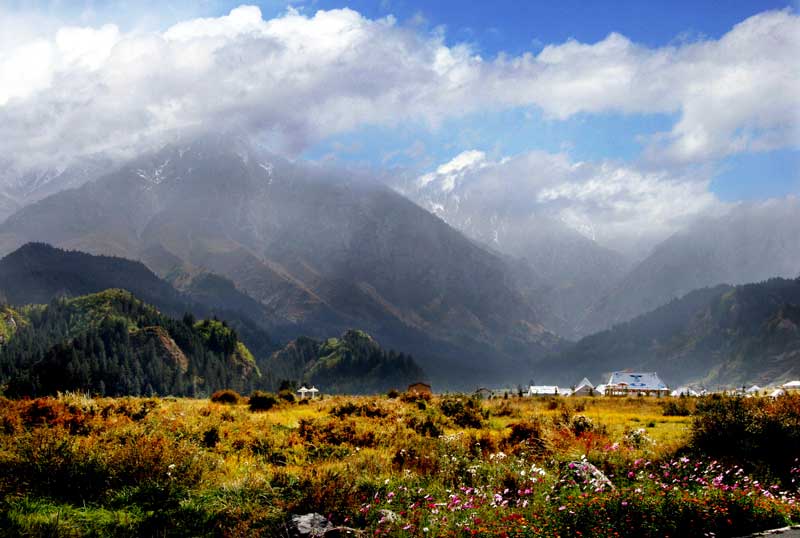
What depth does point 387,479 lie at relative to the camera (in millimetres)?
13836

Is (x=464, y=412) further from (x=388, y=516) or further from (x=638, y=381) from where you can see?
(x=638, y=381)

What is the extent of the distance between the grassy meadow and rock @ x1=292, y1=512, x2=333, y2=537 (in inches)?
4.2

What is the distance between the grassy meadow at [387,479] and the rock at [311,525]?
11 centimetres

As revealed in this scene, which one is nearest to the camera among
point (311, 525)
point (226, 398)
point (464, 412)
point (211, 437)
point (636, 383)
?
point (311, 525)

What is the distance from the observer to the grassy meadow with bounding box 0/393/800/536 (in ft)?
38.7

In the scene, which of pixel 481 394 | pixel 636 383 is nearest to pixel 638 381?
pixel 636 383

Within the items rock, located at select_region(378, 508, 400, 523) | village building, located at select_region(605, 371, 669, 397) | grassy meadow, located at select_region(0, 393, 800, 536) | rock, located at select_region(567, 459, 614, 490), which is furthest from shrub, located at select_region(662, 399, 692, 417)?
village building, located at select_region(605, 371, 669, 397)

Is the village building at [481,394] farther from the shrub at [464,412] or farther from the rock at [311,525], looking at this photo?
the rock at [311,525]

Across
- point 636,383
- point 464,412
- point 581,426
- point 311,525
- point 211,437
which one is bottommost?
point 636,383

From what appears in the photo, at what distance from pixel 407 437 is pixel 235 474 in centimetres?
746

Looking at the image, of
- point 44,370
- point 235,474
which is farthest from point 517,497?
point 44,370

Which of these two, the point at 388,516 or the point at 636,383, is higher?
the point at 388,516

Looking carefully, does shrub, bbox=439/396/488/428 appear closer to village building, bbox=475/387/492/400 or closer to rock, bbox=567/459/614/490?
village building, bbox=475/387/492/400

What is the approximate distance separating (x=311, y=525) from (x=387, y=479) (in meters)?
2.61
